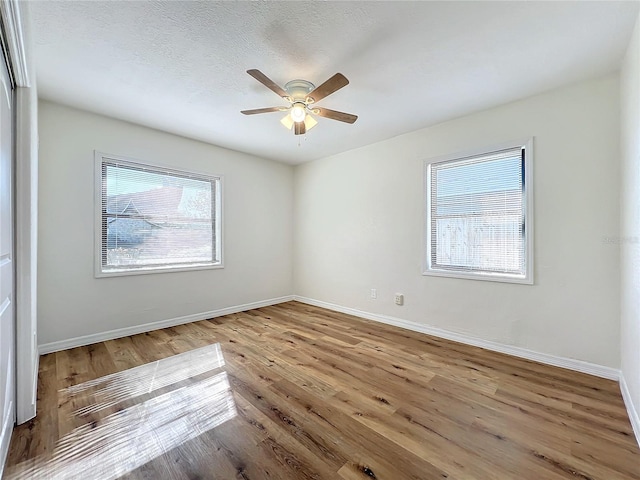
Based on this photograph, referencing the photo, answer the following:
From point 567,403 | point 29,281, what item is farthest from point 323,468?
point 29,281

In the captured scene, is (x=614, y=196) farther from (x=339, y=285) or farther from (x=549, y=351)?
(x=339, y=285)

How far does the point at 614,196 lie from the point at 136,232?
479cm

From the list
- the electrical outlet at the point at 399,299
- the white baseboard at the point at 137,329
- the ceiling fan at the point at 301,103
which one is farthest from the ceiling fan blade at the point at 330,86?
the white baseboard at the point at 137,329

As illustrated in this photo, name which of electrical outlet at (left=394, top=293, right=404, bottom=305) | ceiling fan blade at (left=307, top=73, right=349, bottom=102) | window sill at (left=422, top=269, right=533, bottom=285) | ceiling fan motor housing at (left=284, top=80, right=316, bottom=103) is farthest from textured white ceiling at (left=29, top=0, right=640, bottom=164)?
electrical outlet at (left=394, top=293, right=404, bottom=305)

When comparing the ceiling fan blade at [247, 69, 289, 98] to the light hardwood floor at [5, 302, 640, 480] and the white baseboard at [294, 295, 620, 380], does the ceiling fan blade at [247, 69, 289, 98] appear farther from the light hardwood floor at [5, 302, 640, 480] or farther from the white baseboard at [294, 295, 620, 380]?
the white baseboard at [294, 295, 620, 380]

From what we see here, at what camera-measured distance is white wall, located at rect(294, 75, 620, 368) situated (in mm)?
2326

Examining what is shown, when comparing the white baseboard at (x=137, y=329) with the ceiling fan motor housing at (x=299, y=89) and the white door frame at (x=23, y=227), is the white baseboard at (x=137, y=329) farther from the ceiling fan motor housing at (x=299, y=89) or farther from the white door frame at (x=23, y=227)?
the ceiling fan motor housing at (x=299, y=89)

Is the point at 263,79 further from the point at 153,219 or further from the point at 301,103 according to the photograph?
the point at 153,219

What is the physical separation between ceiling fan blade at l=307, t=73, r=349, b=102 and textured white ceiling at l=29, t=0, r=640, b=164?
20 centimetres

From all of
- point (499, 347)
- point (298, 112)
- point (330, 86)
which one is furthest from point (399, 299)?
point (330, 86)

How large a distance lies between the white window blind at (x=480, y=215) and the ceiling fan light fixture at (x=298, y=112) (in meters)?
1.80

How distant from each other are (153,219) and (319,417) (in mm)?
3091

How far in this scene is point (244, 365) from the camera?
2.54m

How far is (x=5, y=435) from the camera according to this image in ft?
4.68
